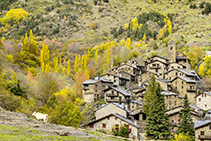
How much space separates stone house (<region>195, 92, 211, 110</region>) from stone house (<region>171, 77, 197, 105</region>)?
1.89 m

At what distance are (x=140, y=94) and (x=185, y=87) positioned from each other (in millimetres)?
13329

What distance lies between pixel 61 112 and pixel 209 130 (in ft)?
97.1

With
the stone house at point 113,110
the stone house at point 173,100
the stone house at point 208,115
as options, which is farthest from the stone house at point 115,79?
the stone house at point 208,115

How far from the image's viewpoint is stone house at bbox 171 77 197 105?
62.7m

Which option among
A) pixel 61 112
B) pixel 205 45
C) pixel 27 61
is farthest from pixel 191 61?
pixel 27 61

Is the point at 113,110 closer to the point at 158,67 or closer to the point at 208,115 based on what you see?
the point at 208,115

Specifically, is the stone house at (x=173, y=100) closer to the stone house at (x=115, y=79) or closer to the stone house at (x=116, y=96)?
the stone house at (x=116, y=96)

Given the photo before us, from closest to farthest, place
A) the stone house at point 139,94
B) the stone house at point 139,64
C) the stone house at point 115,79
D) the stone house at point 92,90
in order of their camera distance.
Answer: the stone house at point 92,90 → the stone house at point 139,94 → the stone house at point 115,79 → the stone house at point 139,64

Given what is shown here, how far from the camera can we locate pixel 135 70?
273 feet

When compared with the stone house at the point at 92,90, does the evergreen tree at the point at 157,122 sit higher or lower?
lower

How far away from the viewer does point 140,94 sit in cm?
6731

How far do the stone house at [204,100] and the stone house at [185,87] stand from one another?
1.89 metres

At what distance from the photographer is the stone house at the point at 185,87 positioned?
6269 centimetres

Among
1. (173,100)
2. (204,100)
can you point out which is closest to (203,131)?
(173,100)
